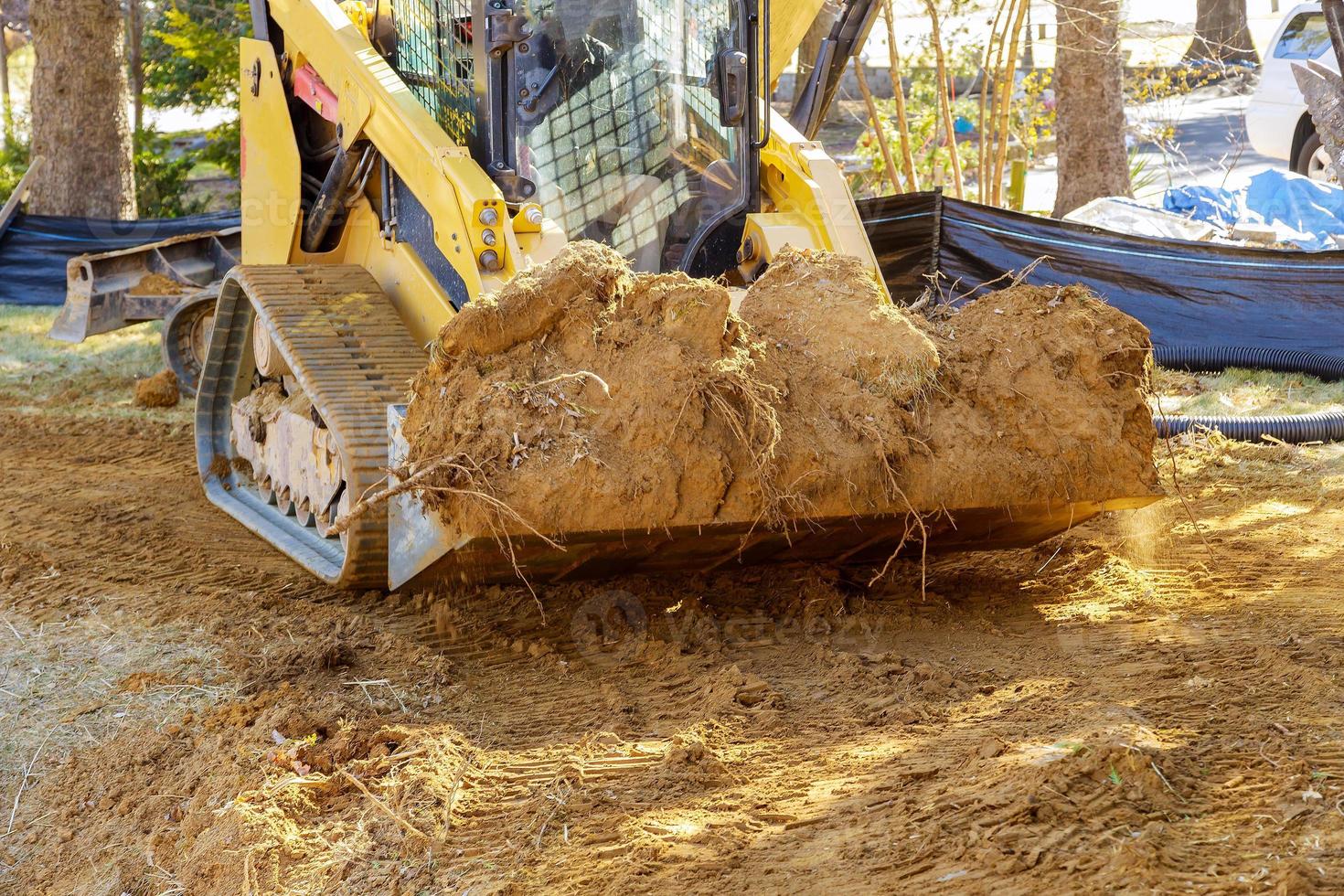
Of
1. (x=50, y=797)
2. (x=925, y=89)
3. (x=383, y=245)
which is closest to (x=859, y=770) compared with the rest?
(x=50, y=797)

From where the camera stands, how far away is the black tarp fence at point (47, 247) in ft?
41.1

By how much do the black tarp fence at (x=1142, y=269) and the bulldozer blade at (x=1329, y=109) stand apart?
53.9 inches

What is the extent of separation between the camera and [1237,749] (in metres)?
3.12

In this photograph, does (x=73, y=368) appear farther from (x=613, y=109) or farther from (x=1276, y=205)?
(x=1276, y=205)

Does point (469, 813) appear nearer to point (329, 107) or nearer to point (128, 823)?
point (128, 823)

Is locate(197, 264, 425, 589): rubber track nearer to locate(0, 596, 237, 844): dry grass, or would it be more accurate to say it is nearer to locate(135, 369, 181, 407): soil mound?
locate(0, 596, 237, 844): dry grass

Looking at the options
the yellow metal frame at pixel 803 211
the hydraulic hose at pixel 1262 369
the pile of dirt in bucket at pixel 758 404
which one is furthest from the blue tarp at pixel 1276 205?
the pile of dirt in bucket at pixel 758 404

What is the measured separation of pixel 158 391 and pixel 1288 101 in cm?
1058

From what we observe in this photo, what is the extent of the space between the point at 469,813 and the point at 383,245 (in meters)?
3.21

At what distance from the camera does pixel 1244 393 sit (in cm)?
826

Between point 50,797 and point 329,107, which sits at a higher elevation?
point 329,107

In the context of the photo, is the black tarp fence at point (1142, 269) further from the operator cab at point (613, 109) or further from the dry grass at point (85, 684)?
the dry grass at point (85, 684)

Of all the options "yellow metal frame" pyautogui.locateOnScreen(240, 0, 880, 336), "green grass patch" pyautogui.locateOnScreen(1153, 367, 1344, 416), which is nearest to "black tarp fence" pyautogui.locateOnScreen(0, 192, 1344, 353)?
"green grass patch" pyautogui.locateOnScreen(1153, 367, 1344, 416)

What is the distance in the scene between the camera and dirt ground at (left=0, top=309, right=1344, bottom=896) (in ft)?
9.36
